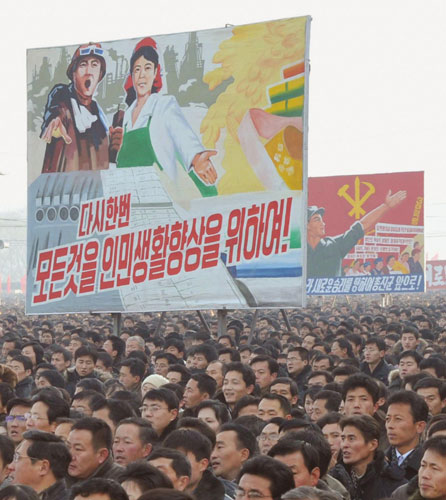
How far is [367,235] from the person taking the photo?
33.7 metres

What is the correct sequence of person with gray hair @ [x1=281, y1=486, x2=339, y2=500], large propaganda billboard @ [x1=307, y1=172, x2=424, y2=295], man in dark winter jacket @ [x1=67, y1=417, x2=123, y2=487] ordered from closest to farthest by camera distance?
person with gray hair @ [x1=281, y1=486, x2=339, y2=500] → man in dark winter jacket @ [x1=67, y1=417, x2=123, y2=487] → large propaganda billboard @ [x1=307, y1=172, x2=424, y2=295]

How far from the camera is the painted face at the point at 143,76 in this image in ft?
53.8

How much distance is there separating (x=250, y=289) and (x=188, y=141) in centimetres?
239

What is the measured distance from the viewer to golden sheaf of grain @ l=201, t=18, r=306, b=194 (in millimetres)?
15336

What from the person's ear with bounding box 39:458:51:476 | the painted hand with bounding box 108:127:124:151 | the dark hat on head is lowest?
the person's ear with bounding box 39:458:51:476

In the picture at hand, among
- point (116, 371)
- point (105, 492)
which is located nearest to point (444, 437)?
point (105, 492)

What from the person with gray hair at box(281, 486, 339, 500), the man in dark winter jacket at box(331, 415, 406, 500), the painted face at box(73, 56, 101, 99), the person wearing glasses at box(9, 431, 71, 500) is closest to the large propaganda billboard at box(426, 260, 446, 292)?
the painted face at box(73, 56, 101, 99)

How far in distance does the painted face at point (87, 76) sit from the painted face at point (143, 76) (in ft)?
2.36

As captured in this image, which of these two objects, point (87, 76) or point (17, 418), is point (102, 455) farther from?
point (87, 76)

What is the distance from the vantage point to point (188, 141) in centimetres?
1600

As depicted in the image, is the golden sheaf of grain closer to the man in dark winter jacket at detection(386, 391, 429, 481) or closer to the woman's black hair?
the man in dark winter jacket at detection(386, 391, 429, 481)

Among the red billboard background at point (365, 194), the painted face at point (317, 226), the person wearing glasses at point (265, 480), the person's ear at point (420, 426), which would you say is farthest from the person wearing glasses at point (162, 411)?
the painted face at point (317, 226)

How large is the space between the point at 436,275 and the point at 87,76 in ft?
157

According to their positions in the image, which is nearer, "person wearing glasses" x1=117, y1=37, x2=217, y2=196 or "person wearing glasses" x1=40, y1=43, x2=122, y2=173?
"person wearing glasses" x1=117, y1=37, x2=217, y2=196
